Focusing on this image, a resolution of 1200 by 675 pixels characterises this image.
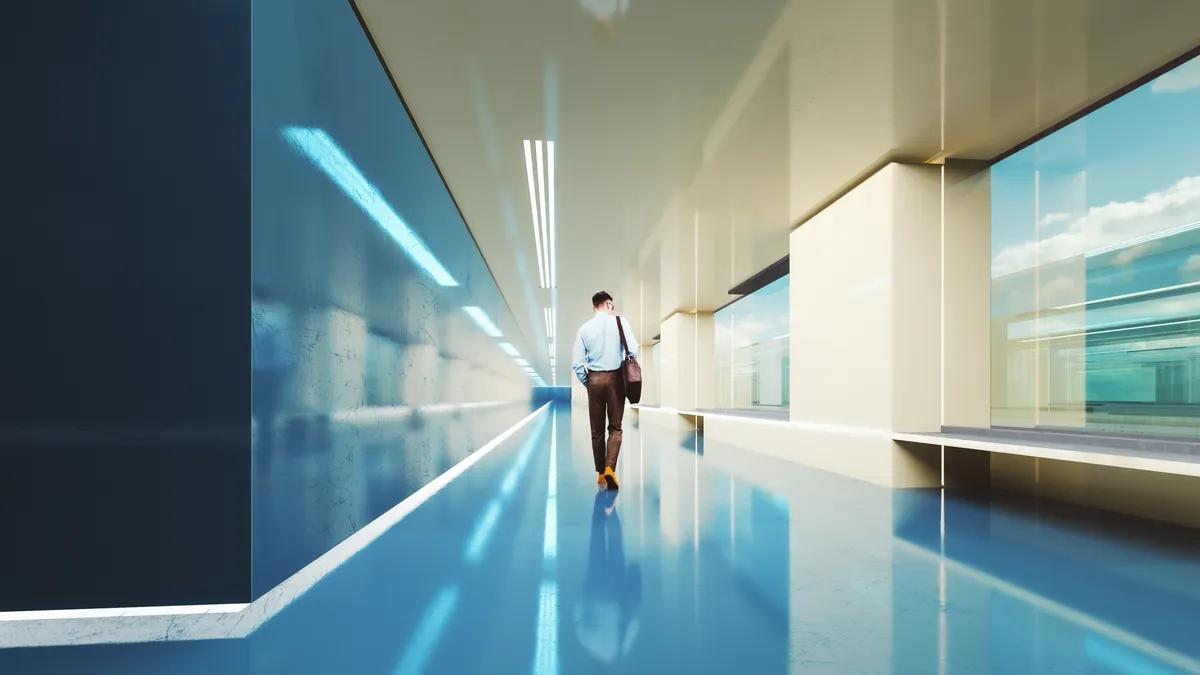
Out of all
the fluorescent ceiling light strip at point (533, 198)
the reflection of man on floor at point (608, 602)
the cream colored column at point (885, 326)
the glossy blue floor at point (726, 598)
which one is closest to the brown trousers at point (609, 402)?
the glossy blue floor at point (726, 598)

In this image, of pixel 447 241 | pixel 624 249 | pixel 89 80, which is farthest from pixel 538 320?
pixel 89 80

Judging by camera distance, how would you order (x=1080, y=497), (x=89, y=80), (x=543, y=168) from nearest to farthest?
(x=89, y=80)
(x=1080, y=497)
(x=543, y=168)

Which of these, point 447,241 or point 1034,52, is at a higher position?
point 1034,52

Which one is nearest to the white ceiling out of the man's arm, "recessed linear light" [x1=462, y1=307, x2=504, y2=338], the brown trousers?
"recessed linear light" [x1=462, y1=307, x2=504, y2=338]

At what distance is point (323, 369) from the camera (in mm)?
2891

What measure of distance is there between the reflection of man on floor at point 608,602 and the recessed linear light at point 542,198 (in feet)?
12.5

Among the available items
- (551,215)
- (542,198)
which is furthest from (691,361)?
(542,198)

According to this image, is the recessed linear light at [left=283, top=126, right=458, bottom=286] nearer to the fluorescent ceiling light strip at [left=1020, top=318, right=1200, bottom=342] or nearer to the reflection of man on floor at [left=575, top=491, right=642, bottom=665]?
the reflection of man on floor at [left=575, top=491, right=642, bottom=665]

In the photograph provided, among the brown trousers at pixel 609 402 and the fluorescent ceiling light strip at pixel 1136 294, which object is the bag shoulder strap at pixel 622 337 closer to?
the brown trousers at pixel 609 402

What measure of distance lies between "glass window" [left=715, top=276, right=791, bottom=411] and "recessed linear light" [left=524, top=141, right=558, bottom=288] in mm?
4252

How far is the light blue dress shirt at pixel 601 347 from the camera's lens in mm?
4867

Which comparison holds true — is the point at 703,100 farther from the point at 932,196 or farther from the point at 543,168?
the point at 932,196

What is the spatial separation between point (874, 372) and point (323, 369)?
5189 mm

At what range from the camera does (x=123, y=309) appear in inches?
85.2
